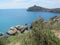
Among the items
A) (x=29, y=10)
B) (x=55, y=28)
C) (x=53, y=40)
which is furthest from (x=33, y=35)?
(x=29, y=10)

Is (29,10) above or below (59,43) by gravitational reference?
below

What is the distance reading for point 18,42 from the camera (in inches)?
296

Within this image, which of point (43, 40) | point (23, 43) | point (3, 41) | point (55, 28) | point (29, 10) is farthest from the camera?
point (29, 10)

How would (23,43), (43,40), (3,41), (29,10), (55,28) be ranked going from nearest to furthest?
(43,40) → (23,43) → (3,41) → (55,28) → (29,10)

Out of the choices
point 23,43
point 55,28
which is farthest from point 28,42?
point 55,28

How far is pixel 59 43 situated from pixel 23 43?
1412 millimetres

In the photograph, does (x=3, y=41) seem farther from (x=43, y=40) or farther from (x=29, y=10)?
(x=29, y=10)

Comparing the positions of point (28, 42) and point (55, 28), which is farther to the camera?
point (55, 28)

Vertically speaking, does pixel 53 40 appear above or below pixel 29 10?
above

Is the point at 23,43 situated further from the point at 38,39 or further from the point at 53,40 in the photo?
the point at 53,40

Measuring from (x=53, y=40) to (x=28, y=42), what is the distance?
96 cm

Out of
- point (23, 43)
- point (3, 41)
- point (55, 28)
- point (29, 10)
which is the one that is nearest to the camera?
point (23, 43)

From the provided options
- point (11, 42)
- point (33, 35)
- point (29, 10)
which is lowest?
point (29, 10)

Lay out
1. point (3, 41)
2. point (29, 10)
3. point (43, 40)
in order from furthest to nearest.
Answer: point (29, 10), point (3, 41), point (43, 40)
